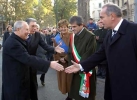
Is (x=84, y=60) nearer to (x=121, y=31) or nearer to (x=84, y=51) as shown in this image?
(x=84, y=51)

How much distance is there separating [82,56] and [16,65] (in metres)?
1.33

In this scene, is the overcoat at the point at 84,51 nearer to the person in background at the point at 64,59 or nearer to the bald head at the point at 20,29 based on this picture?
the person in background at the point at 64,59

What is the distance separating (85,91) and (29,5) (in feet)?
155

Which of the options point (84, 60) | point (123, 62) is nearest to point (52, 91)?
point (84, 60)

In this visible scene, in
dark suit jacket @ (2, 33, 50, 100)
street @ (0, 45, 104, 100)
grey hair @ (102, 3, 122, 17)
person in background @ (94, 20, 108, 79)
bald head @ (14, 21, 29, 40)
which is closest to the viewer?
grey hair @ (102, 3, 122, 17)

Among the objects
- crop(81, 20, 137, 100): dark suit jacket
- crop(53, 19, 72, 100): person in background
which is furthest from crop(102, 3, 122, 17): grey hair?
crop(53, 19, 72, 100): person in background

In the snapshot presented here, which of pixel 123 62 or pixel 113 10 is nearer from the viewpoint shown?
pixel 123 62

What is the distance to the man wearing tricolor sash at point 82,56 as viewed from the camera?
4359 mm

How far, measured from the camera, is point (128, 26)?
10.5 ft

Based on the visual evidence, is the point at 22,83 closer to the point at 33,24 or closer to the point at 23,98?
the point at 23,98

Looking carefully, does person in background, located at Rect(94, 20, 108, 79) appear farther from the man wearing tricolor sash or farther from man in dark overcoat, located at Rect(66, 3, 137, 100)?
man in dark overcoat, located at Rect(66, 3, 137, 100)

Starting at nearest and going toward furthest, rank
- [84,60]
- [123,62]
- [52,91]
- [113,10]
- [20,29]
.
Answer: [123,62], [113,10], [20,29], [84,60], [52,91]

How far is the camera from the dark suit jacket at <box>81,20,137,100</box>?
3.08m

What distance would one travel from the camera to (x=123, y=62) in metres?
3.12
